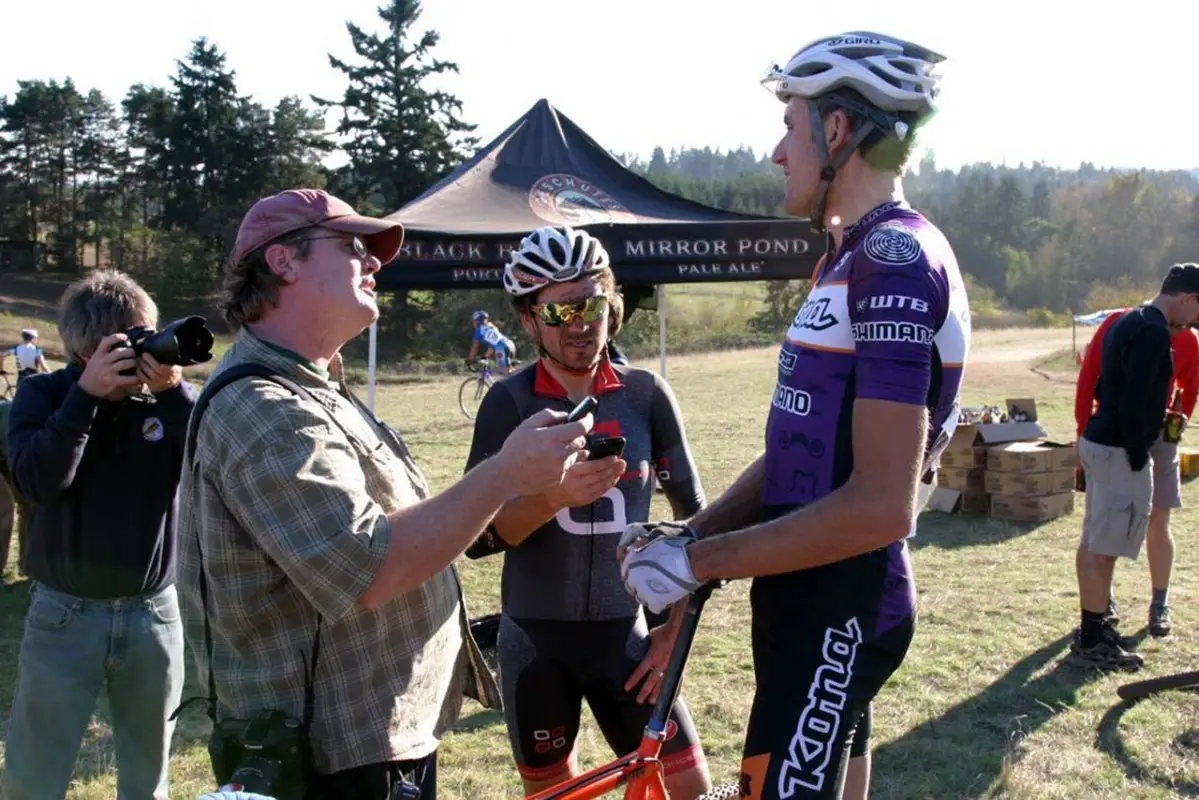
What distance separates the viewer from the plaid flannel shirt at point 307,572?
6.28 feet

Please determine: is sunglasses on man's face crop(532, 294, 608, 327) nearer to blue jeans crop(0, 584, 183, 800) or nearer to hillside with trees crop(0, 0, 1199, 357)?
blue jeans crop(0, 584, 183, 800)

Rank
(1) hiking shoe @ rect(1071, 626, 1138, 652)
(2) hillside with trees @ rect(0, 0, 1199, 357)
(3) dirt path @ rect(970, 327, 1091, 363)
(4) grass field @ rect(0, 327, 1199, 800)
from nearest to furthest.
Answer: (4) grass field @ rect(0, 327, 1199, 800) < (1) hiking shoe @ rect(1071, 626, 1138, 652) < (3) dirt path @ rect(970, 327, 1091, 363) < (2) hillside with trees @ rect(0, 0, 1199, 357)

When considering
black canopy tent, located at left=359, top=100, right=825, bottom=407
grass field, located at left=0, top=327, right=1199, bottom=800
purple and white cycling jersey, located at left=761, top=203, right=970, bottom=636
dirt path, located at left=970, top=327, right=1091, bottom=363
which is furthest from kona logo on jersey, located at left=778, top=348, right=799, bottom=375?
dirt path, located at left=970, top=327, right=1091, bottom=363

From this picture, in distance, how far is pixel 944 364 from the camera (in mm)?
2039

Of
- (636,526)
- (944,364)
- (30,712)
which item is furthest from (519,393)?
(30,712)

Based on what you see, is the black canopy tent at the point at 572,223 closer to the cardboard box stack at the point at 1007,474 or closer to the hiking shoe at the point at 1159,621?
the cardboard box stack at the point at 1007,474

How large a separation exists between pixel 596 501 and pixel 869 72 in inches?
59.9

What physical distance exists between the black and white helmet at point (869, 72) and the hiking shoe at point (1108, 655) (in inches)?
190

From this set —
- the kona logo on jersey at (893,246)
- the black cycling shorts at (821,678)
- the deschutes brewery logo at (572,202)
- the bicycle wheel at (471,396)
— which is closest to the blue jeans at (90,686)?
the black cycling shorts at (821,678)

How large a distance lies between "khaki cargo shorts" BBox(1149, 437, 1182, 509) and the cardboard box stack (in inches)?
134

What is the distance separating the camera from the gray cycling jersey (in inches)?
122

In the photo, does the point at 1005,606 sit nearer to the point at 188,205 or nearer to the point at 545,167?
the point at 545,167

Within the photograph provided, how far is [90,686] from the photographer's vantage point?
10.9ft

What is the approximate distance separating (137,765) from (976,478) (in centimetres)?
869
